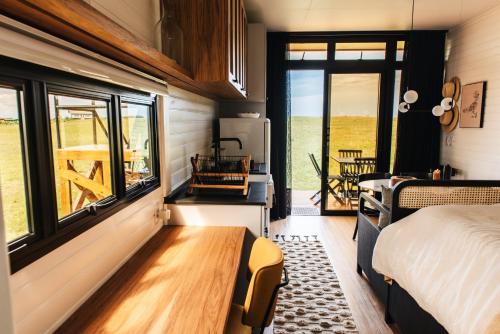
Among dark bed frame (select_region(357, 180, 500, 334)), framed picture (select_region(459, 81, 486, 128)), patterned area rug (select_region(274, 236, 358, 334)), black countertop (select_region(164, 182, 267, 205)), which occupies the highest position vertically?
framed picture (select_region(459, 81, 486, 128))

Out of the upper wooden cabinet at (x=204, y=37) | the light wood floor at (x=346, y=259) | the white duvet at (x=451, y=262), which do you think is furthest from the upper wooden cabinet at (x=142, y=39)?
the light wood floor at (x=346, y=259)

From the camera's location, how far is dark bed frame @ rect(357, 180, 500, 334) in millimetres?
2004

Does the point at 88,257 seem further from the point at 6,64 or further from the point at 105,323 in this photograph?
the point at 6,64

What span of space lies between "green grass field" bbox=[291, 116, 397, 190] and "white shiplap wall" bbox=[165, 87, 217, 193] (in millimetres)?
1999

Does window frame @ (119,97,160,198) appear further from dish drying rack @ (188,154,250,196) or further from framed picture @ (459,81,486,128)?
framed picture @ (459,81,486,128)

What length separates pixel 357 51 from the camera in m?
4.97

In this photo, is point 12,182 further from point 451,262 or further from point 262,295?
point 451,262

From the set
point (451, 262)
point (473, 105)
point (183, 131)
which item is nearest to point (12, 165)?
point (183, 131)

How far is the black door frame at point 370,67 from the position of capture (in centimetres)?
484

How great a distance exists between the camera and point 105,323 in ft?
3.95

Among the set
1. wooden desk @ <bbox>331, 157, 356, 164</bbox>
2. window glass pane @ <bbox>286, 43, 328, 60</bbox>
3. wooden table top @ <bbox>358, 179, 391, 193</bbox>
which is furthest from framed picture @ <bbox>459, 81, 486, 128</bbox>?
window glass pane @ <bbox>286, 43, 328, 60</bbox>

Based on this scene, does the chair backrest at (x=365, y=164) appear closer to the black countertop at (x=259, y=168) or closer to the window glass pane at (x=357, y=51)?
the window glass pane at (x=357, y=51)

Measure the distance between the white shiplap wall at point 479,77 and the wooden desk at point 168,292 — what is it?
354cm

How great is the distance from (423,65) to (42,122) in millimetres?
5057
